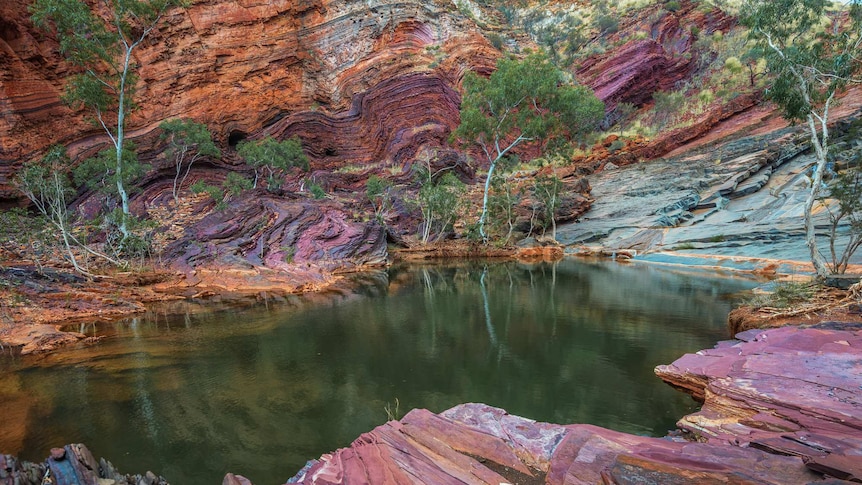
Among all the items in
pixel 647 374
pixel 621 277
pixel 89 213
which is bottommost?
pixel 621 277

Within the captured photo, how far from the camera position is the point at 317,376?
725cm

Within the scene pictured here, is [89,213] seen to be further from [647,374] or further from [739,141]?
[739,141]

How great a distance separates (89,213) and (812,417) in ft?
120

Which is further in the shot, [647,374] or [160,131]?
[160,131]

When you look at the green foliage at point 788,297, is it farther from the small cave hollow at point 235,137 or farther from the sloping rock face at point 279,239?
the small cave hollow at point 235,137

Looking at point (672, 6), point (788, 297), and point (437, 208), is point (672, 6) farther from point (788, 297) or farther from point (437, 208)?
point (788, 297)

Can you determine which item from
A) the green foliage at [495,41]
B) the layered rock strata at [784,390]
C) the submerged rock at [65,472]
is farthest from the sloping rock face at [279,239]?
the green foliage at [495,41]

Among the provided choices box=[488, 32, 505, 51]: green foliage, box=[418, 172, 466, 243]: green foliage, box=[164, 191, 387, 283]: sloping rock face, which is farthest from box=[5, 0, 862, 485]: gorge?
box=[418, 172, 466, 243]: green foliage

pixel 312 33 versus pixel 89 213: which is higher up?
pixel 312 33

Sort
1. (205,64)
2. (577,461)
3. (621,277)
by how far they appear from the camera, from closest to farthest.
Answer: (577,461) → (621,277) → (205,64)

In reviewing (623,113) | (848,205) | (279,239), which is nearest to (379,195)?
(279,239)

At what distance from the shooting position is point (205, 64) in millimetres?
37375

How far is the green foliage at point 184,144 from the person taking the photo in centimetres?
2892

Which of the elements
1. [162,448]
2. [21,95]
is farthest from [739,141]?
[21,95]
